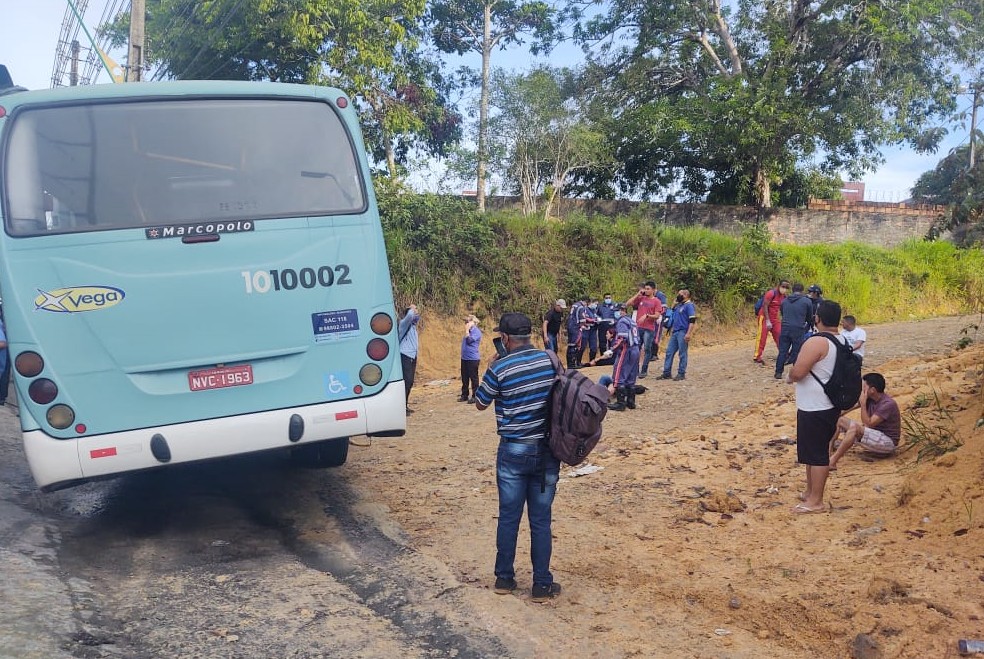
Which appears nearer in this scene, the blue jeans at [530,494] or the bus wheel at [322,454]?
the blue jeans at [530,494]

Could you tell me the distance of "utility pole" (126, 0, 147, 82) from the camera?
53.9ft

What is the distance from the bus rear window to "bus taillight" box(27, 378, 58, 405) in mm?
1049

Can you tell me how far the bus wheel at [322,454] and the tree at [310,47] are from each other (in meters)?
13.7

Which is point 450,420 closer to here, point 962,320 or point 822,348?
point 822,348

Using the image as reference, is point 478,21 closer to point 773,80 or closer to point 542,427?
point 773,80

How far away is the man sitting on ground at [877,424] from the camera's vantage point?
768 cm

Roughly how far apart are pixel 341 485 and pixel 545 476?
12.4 feet

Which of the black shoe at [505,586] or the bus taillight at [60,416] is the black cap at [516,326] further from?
the bus taillight at [60,416]

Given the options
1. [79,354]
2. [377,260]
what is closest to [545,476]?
[377,260]

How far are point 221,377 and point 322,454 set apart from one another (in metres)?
2.57

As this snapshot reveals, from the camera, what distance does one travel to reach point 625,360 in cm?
1148

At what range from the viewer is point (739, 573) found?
5.59m

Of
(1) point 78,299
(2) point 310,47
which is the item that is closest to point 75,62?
(2) point 310,47

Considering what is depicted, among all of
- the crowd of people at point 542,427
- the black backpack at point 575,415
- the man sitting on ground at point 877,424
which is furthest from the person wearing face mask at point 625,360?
the black backpack at point 575,415
